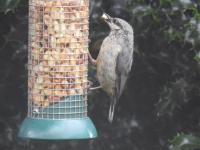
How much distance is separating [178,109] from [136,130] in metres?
0.45

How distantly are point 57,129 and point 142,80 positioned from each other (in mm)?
1639

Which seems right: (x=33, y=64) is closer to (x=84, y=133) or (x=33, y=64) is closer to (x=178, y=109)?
(x=84, y=133)

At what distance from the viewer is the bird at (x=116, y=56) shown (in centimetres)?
899

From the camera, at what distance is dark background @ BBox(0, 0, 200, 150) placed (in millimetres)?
9156

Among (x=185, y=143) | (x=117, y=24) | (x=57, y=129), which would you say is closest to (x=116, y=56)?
(x=117, y=24)

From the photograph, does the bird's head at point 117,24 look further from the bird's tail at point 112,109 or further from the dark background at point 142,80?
the bird's tail at point 112,109

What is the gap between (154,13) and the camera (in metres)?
9.16

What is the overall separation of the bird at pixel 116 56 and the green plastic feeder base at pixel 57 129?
0.84 metres

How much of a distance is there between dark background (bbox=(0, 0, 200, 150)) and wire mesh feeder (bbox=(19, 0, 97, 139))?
0.38 metres

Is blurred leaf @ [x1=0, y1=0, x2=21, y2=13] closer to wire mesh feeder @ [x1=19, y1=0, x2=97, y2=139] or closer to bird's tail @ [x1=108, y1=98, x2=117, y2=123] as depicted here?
wire mesh feeder @ [x1=19, y1=0, x2=97, y2=139]

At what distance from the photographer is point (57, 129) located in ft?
26.8

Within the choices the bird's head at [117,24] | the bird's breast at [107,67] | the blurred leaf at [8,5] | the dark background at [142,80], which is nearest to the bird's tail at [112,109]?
the bird's breast at [107,67]

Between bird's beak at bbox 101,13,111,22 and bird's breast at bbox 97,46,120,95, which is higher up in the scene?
bird's beak at bbox 101,13,111,22

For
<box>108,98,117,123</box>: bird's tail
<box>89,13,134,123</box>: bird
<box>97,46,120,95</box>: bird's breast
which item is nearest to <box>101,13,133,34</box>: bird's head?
<box>89,13,134,123</box>: bird
